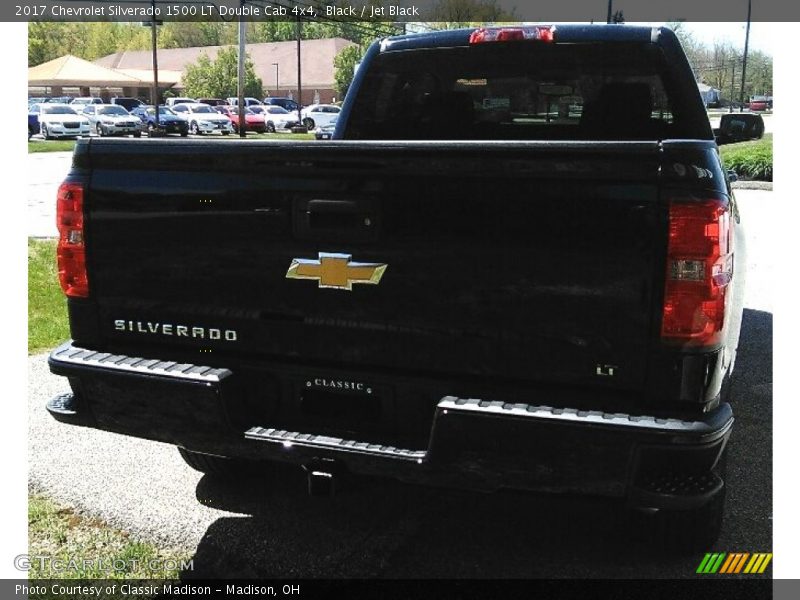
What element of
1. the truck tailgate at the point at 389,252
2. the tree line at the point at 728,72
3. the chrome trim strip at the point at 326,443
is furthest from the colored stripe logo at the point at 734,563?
the tree line at the point at 728,72

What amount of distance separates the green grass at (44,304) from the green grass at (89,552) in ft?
10.0

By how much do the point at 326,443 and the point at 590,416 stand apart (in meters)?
0.96

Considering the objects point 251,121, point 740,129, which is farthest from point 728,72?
point 740,129

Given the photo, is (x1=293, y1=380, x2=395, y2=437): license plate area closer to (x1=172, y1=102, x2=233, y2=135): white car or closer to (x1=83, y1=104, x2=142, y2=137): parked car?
(x1=83, y1=104, x2=142, y2=137): parked car

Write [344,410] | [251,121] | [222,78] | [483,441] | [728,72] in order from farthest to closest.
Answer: [728,72] → [222,78] → [251,121] → [344,410] → [483,441]

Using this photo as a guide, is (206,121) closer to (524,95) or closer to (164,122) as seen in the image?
(164,122)

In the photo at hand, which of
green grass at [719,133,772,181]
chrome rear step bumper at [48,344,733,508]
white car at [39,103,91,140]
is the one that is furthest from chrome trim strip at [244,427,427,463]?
white car at [39,103,91,140]

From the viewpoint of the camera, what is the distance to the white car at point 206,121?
1857 inches

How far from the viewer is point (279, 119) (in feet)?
165

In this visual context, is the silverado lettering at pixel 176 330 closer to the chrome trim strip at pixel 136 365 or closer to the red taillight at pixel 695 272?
the chrome trim strip at pixel 136 365

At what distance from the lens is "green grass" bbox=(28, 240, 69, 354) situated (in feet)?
21.9

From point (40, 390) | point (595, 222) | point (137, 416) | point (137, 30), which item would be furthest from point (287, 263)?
point (137, 30)

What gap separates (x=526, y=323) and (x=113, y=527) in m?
2.17

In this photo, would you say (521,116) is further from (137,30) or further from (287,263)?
→ (137,30)
